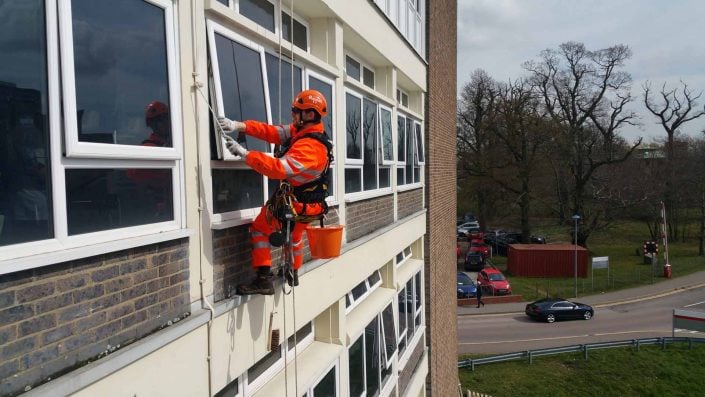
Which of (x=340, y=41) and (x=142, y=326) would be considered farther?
(x=340, y=41)

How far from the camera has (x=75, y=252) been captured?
234cm

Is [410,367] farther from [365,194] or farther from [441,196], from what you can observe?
[441,196]

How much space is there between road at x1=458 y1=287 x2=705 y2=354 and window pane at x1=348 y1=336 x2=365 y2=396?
20.3 meters

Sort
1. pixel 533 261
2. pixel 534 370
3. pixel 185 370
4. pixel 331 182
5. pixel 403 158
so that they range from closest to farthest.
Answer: pixel 185 370 < pixel 331 182 < pixel 403 158 < pixel 534 370 < pixel 533 261

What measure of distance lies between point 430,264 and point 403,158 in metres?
3.21

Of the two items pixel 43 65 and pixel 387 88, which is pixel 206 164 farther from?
pixel 387 88

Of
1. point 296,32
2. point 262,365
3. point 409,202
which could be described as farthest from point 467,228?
point 262,365

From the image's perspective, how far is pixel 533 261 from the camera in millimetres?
41719

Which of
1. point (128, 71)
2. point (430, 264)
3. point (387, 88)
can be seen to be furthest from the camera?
point (430, 264)

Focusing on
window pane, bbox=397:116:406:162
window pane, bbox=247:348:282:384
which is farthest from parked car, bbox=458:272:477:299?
window pane, bbox=247:348:282:384

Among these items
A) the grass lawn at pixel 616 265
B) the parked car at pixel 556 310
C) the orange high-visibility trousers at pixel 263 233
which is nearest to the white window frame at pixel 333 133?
the orange high-visibility trousers at pixel 263 233

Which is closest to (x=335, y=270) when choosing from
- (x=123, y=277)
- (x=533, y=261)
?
(x=123, y=277)

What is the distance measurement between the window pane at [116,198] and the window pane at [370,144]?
4416mm

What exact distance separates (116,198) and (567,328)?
101ft
